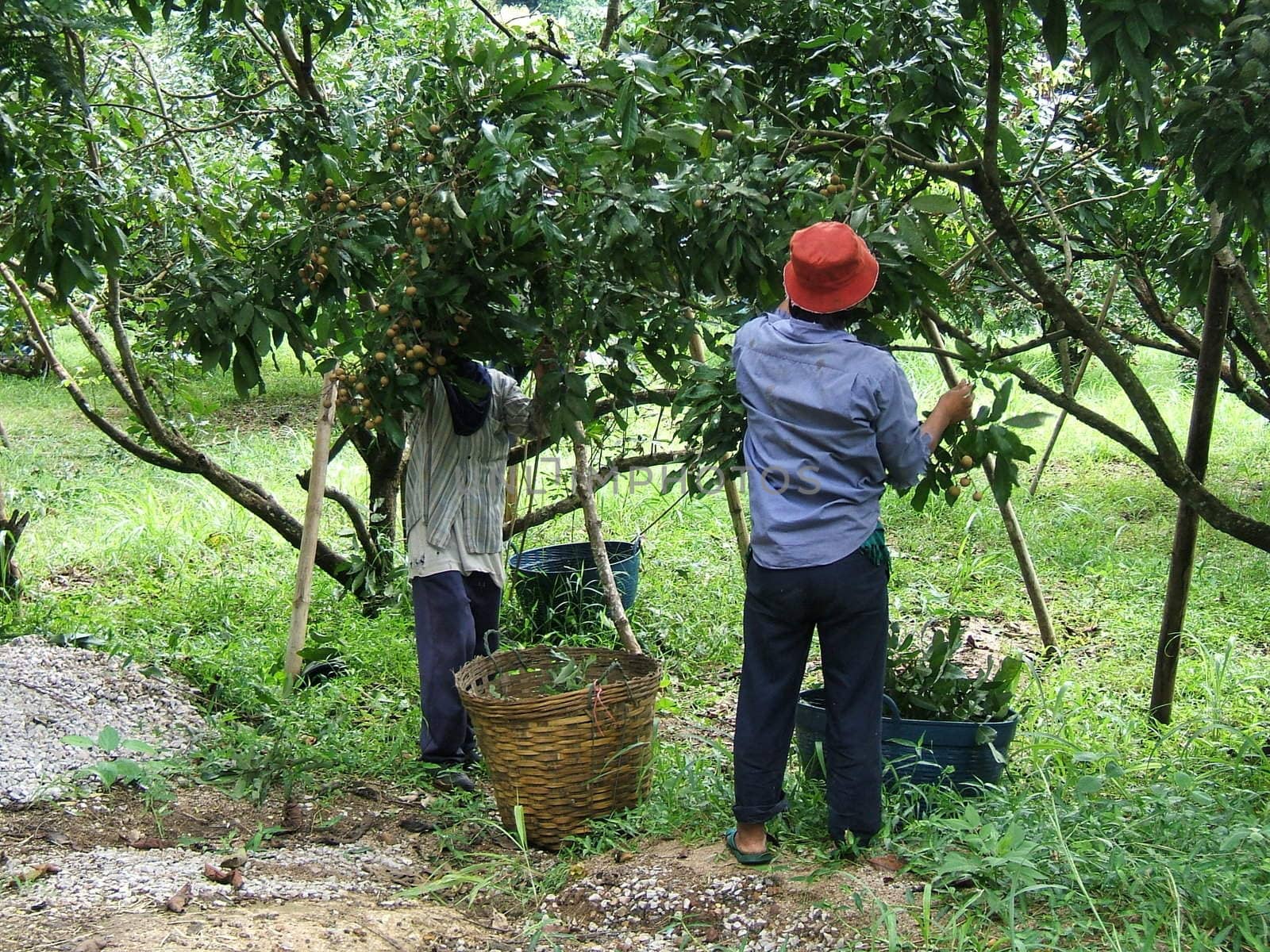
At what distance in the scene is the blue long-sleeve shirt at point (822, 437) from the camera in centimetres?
296

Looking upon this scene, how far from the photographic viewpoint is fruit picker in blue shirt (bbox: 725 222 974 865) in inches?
117

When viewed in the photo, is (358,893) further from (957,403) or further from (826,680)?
(957,403)

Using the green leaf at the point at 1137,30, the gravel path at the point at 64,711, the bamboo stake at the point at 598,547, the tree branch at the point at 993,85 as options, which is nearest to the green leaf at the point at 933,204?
the tree branch at the point at 993,85

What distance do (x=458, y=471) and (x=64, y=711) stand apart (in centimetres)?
175

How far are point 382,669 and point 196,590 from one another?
1.56 m

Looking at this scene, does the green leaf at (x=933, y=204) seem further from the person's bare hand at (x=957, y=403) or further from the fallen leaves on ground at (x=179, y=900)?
the fallen leaves on ground at (x=179, y=900)

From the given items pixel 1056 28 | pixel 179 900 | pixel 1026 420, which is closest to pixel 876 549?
pixel 1026 420

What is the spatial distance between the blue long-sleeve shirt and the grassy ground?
78 cm

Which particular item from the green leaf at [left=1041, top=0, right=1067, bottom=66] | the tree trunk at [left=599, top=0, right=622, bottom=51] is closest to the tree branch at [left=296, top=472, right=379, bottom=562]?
the tree trunk at [left=599, top=0, right=622, bottom=51]

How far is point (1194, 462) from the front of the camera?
419 cm

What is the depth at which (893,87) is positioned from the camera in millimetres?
3400

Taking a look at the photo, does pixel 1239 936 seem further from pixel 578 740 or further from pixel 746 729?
pixel 578 740

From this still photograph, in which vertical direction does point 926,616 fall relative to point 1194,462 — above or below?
below

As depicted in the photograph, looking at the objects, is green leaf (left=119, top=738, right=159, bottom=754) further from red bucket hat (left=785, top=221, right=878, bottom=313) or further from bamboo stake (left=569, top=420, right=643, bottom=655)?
red bucket hat (left=785, top=221, right=878, bottom=313)
